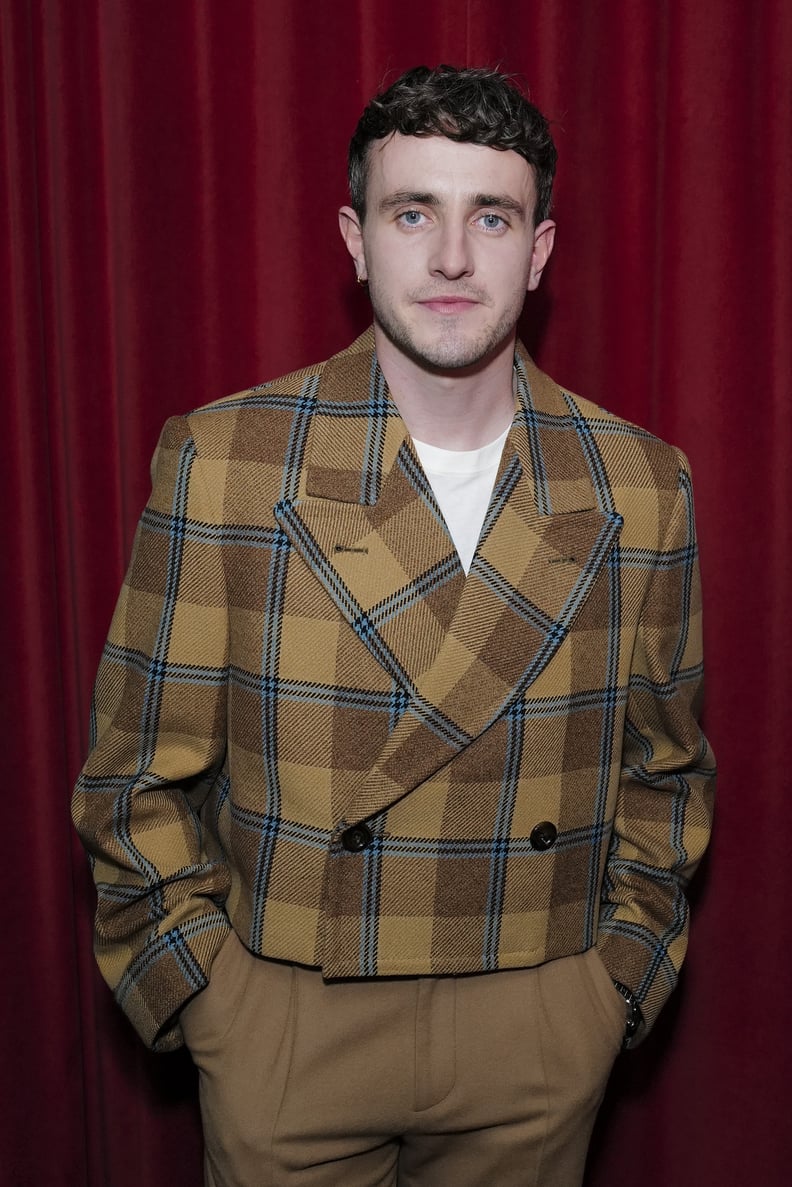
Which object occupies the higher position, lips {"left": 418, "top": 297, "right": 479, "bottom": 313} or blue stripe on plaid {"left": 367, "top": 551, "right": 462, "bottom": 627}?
lips {"left": 418, "top": 297, "right": 479, "bottom": 313}

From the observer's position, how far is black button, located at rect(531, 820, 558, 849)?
1.43 m

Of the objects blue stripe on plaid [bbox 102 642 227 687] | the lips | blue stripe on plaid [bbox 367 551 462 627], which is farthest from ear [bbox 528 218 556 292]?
blue stripe on plaid [bbox 102 642 227 687]

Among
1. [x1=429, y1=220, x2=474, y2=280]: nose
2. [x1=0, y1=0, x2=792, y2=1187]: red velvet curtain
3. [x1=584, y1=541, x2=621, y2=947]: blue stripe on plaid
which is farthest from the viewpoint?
[x1=0, y1=0, x2=792, y2=1187]: red velvet curtain

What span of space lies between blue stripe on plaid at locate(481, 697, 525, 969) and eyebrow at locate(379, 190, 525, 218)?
0.58 metres

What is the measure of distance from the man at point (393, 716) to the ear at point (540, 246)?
26 millimetres

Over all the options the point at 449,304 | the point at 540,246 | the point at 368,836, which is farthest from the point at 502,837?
the point at 540,246

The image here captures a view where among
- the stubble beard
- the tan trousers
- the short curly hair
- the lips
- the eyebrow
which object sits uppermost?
the short curly hair

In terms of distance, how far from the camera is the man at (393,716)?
4.53 feet

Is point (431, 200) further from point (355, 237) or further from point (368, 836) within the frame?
point (368, 836)

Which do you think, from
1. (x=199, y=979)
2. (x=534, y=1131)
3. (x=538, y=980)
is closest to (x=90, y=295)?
(x=199, y=979)

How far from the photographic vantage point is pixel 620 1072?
2.07m

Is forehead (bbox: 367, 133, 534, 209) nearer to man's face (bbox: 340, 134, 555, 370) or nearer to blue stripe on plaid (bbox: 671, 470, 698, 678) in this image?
man's face (bbox: 340, 134, 555, 370)

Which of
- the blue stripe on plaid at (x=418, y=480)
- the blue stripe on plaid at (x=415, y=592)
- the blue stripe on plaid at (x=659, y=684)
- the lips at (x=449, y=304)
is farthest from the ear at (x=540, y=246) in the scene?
the blue stripe on plaid at (x=659, y=684)

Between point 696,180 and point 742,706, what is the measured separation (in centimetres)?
80
